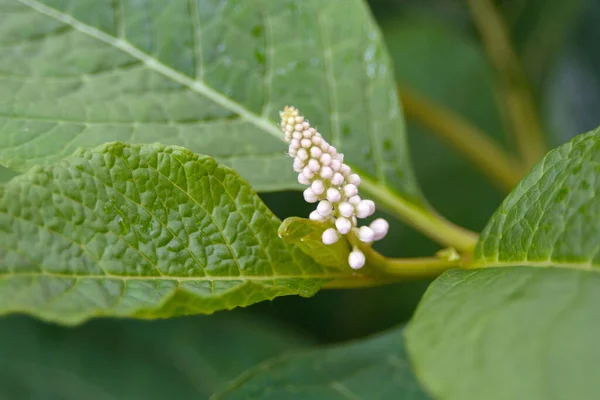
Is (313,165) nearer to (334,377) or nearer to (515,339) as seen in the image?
(515,339)

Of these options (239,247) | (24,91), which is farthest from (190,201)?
(24,91)

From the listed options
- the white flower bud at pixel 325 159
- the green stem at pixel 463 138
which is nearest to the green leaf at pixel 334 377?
Result: the white flower bud at pixel 325 159

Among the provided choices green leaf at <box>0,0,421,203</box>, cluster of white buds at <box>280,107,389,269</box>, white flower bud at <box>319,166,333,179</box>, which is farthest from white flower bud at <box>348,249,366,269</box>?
green leaf at <box>0,0,421,203</box>

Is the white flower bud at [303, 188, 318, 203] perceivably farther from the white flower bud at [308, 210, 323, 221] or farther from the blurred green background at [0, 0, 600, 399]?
the blurred green background at [0, 0, 600, 399]

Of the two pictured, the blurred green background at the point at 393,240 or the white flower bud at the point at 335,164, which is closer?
the white flower bud at the point at 335,164

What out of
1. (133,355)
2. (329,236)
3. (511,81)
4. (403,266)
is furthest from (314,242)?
(511,81)

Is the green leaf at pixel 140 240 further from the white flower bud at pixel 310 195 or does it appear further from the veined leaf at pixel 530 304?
the veined leaf at pixel 530 304
